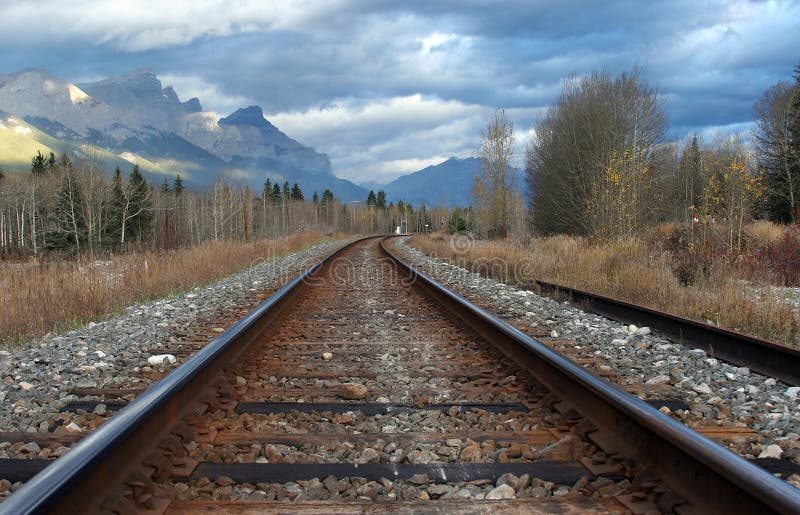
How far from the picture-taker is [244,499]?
2174 mm

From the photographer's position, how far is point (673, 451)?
218cm

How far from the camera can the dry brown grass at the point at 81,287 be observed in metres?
6.97

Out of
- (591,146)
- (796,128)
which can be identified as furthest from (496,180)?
(796,128)

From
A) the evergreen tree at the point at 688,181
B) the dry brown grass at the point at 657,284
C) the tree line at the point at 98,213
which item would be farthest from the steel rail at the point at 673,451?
the evergreen tree at the point at 688,181

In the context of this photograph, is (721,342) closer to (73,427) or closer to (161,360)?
(161,360)

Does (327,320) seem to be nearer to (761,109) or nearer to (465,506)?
(465,506)

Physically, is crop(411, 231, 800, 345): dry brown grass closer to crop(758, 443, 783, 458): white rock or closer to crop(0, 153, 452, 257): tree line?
crop(758, 443, 783, 458): white rock

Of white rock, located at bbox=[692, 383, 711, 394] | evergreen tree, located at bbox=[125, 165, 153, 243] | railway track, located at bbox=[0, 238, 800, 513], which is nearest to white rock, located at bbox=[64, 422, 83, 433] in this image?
railway track, located at bbox=[0, 238, 800, 513]

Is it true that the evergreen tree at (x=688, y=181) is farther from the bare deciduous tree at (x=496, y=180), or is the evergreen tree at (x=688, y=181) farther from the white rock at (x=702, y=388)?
the white rock at (x=702, y=388)

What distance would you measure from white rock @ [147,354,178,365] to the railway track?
1.81ft

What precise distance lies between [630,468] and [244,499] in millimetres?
1557

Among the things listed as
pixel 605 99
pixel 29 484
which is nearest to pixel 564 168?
pixel 605 99

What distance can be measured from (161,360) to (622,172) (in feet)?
52.8

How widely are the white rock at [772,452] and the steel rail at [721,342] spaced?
1.58m
